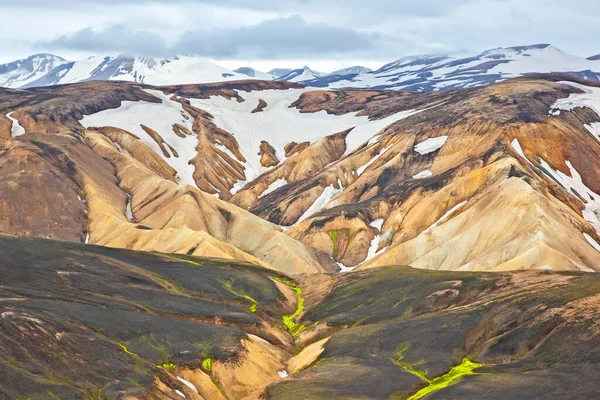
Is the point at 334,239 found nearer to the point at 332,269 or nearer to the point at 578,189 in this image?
the point at 332,269

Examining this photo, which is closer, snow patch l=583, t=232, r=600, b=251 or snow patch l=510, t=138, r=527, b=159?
snow patch l=583, t=232, r=600, b=251

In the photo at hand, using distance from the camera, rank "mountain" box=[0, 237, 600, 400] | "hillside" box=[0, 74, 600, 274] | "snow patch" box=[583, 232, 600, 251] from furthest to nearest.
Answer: "hillside" box=[0, 74, 600, 274] → "snow patch" box=[583, 232, 600, 251] → "mountain" box=[0, 237, 600, 400]

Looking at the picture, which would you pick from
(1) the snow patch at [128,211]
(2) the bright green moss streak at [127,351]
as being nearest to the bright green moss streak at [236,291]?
(2) the bright green moss streak at [127,351]

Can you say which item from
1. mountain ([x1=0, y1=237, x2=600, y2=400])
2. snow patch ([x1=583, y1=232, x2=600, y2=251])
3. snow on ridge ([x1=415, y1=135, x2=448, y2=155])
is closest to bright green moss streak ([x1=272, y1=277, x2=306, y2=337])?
mountain ([x1=0, y1=237, x2=600, y2=400])

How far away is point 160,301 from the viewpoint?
77.4 meters

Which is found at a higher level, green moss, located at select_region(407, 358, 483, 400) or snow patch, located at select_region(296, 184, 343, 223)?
green moss, located at select_region(407, 358, 483, 400)

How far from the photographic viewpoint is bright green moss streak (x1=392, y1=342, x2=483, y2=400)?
5419 centimetres

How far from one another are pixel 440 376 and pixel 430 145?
4746 inches

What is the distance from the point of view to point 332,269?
143m

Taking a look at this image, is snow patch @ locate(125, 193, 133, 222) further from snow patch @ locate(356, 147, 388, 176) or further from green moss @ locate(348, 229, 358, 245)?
snow patch @ locate(356, 147, 388, 176)

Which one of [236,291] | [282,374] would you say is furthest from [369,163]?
[282,374]

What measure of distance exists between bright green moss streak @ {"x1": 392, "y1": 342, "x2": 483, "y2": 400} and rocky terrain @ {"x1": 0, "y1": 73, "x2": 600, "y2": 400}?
0.85 feet

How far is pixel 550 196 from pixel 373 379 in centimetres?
8017

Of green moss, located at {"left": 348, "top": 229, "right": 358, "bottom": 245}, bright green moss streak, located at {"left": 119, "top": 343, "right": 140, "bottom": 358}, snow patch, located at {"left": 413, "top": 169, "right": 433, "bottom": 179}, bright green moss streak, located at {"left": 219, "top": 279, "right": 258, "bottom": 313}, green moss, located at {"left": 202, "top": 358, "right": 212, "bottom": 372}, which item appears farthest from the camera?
snow patch, located at {"left": 413, "top": 169, "right": 433, "bottom": 179}
